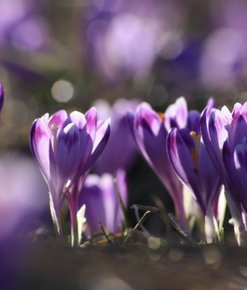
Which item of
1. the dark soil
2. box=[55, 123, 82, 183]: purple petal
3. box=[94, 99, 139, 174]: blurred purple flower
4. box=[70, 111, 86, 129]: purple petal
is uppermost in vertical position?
box=[70, 111, 86, 129]: purple petal

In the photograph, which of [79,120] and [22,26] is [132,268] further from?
[22,26]

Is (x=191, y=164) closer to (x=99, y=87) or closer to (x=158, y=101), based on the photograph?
(x=158, y=101)

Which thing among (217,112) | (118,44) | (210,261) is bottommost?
(210,261)

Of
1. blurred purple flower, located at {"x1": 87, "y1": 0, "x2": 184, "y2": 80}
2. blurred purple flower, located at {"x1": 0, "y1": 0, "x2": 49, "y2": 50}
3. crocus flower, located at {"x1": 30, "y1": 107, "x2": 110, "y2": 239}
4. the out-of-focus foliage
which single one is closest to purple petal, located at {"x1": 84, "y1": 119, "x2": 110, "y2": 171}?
crocus flower, located at {"x1": 30, "y1": 107, "x2": 110, "y2": 239}

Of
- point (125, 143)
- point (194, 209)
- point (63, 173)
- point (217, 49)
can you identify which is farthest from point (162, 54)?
point (63, 173)

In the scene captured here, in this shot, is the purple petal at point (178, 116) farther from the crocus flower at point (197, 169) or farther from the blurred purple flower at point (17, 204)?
the blurred purple flower at point (17, 204)

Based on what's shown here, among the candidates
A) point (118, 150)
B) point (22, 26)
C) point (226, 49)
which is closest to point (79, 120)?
point (118, 150)

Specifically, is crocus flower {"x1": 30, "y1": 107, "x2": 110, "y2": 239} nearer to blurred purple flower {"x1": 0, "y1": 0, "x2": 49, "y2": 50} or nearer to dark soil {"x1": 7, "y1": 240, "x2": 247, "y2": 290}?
dark soil {"x1": 7, "y1": 240, "x2": 247, "y2": 290}
